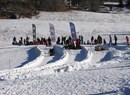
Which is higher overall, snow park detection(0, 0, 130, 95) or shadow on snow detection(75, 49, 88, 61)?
snow park detection(0, 0, 130, 95)

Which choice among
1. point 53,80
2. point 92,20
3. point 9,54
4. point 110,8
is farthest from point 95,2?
point 53,80

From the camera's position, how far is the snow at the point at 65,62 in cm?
2080

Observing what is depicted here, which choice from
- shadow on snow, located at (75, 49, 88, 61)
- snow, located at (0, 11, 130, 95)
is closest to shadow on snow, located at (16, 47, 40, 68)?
snow, located at (0, 11, 130, 95)

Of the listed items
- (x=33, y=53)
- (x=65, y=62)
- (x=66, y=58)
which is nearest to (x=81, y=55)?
(x=66, y=58)

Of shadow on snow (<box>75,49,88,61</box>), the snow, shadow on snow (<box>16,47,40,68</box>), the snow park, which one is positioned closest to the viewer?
the snow

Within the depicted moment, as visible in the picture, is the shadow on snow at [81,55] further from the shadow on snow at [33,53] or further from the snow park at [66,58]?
the shadow on snow at [33,53]

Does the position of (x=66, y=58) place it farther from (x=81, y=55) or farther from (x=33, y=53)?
(x=33, y=53)

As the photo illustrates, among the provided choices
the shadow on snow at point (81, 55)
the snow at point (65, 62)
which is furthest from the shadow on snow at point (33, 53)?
the shadow on snow at point (81, 55)

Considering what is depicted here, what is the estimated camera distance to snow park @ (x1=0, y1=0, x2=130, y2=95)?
826 inches

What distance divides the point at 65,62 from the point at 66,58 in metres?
1.35

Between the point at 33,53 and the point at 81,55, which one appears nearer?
the point at 81,55

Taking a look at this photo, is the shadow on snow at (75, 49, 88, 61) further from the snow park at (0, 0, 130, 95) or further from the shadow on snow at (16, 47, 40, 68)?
the shadow on snow at (16, 47, 40, 68)

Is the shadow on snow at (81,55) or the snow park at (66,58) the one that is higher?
the snow park at (66,58)

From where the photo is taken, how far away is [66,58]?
34781mm
